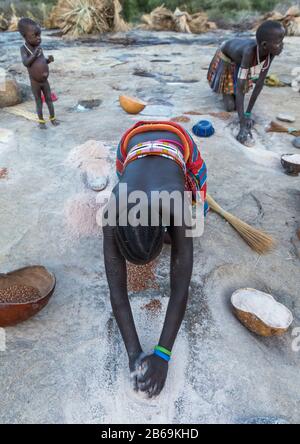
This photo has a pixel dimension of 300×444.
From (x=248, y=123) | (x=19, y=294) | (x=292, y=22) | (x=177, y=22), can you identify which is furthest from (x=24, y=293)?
(x=177, y=22)

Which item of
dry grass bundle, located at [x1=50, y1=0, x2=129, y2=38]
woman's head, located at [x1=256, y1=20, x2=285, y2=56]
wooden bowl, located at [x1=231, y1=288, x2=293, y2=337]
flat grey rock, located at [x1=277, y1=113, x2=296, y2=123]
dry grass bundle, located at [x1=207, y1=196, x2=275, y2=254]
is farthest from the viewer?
dry grass bundle, located at [x1=50, y1=0, x2=129, y2=38]

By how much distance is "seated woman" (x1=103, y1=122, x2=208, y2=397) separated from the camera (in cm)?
117

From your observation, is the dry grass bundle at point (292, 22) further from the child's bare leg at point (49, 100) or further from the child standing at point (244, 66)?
the child's bare leg at point (49, 100)

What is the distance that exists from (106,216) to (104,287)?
697 millimetres

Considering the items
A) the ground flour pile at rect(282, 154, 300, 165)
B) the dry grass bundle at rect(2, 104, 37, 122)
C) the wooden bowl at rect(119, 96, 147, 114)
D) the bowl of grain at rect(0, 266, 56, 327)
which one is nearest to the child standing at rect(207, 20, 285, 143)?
the ground flour pile at rect(282, 154, 300, 165)

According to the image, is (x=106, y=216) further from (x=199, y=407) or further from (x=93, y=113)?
(x=93, y=113)

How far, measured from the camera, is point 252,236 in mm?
2207

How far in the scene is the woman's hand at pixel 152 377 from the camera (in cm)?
133

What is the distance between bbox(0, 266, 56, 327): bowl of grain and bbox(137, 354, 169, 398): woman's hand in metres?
0.58

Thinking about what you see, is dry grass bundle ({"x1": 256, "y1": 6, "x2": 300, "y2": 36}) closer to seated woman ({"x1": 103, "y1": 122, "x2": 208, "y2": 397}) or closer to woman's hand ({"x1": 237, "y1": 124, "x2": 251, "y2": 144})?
woman's hand ({"x1": 237, "y1": 124, "x2": 251, "y2": 144})

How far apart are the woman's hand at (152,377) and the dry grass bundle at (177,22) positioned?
983 cm

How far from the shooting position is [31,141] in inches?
135

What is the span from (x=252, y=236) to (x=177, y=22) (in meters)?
9.26

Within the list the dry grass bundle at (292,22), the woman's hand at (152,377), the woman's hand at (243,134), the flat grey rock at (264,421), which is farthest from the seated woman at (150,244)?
the dry grass bundle at (292,22)
